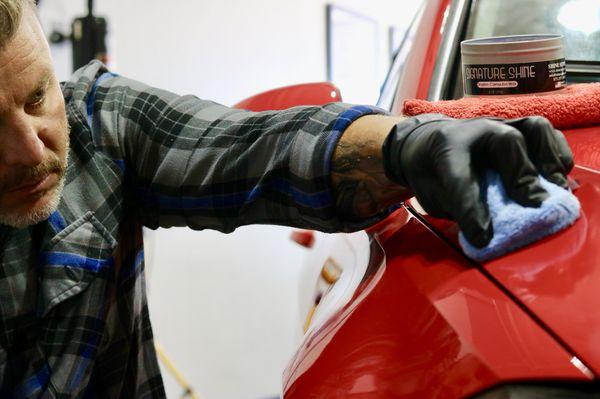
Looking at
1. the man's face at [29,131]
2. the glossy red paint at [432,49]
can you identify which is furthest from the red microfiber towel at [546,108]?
the man's face at [29,131]

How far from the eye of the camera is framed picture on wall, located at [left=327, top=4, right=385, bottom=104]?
392 cm

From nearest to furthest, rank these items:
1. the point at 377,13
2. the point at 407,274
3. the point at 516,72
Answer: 1. the point at 407,274
2. the point at 516,72
3. the point at 377,13

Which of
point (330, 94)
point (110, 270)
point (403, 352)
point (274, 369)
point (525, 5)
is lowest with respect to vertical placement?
point (274, 369)

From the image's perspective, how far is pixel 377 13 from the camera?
429 centimetres

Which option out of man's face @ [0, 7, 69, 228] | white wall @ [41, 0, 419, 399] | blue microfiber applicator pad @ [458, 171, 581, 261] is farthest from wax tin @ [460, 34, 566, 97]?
white wall @ [41, 0, 419, 399]

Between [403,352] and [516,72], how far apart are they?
478 millimetres

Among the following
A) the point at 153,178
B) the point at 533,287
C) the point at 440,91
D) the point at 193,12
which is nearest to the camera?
the point at 533,287

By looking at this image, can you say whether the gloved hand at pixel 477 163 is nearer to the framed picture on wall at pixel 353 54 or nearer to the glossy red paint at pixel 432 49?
the glossy red paint at pixel 432 49

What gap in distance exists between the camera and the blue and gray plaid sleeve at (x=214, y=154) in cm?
95

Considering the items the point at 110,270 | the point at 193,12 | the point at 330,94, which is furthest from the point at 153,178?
the point at 193,12

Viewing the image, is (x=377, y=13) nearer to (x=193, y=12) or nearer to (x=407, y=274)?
(x=193, y=12)

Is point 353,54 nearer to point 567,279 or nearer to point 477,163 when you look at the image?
point 477,163

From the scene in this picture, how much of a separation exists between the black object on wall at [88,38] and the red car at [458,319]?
1.87m

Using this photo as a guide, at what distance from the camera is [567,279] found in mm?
630
